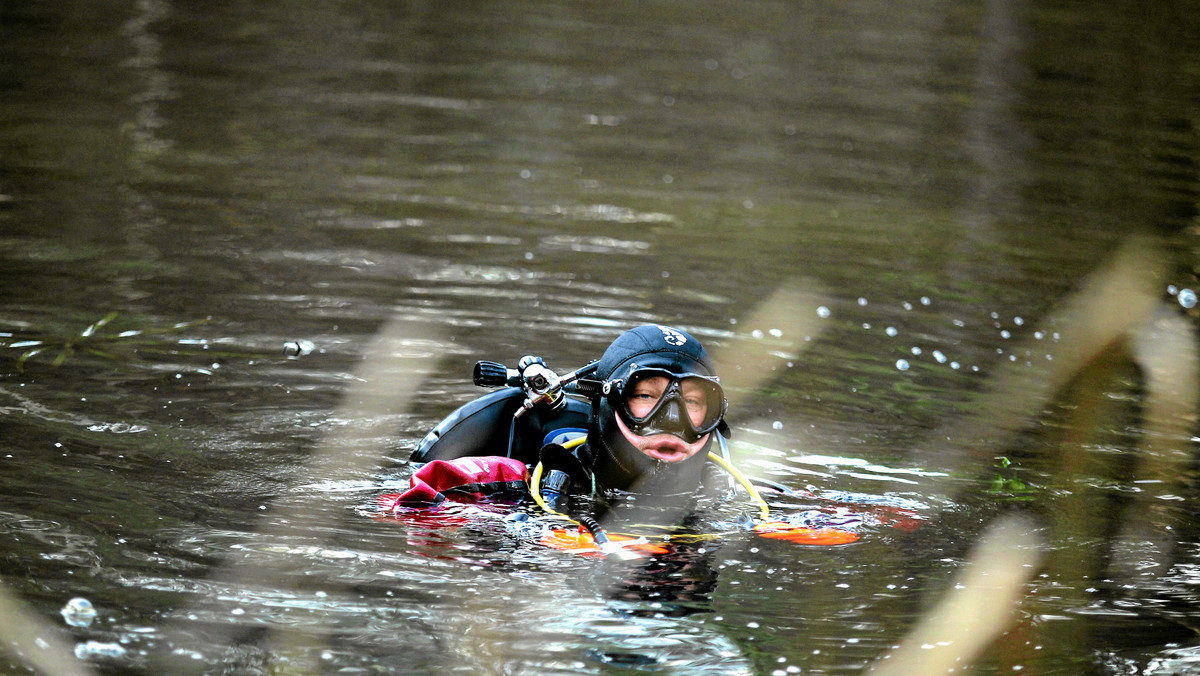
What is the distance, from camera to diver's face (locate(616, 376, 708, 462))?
438cm

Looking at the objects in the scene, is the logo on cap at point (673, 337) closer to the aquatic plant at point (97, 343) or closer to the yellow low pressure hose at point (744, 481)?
the yellow low pressure hose at point (744, 481)

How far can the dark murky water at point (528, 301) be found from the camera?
384cm

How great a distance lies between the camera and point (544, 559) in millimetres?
4113

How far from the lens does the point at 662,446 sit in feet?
14.4

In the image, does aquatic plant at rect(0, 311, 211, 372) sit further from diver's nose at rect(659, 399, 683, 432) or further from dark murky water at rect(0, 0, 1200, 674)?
diver's nose at rect(659, 399, 683, 432)

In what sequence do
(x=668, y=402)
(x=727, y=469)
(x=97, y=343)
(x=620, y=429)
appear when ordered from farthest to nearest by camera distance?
(x=97, y=343) < (x=727, y=469) < (x=620, y=429) < (x=668, y=402)

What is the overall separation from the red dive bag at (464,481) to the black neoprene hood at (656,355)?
1.49 ft

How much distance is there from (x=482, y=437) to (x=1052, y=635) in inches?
78.4

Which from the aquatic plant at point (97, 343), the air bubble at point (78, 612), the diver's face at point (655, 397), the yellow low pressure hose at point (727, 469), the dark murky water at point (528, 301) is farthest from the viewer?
the aquatic plant at point (97, 343)

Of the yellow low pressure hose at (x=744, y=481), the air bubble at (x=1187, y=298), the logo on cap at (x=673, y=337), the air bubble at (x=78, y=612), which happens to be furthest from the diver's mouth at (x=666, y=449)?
the air bubble at (x=1187, y=298)

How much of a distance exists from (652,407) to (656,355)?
0.57 feet

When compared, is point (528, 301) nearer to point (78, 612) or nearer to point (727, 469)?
point (727, 469)

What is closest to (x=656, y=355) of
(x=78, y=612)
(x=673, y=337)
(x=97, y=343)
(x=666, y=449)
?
(x=673, y=337)

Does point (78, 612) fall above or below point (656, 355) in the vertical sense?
below
